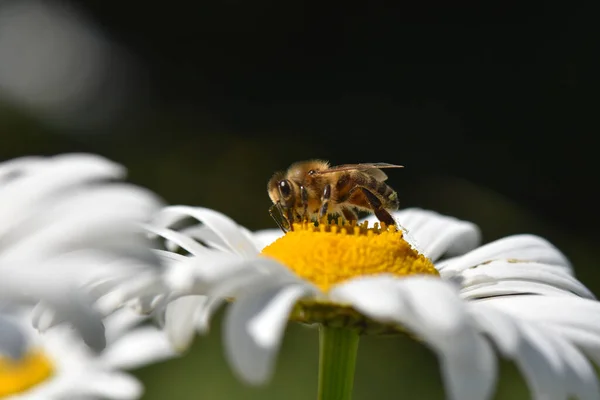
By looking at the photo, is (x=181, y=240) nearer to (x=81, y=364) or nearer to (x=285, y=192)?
(x=285, y=192)

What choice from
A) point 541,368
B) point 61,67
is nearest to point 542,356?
point 541,368

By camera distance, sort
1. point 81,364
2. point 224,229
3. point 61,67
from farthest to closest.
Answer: point 61,67 < point 81,364 < point 224,229

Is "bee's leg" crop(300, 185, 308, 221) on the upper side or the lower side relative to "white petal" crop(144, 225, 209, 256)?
upper

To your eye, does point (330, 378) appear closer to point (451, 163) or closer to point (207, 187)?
point (207, 187)

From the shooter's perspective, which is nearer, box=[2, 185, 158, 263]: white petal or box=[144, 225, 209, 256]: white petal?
box=[2, 185, 158, 263]: white petal

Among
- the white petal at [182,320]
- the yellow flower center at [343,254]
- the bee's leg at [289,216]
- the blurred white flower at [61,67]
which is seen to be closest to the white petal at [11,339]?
the white petal at [182,320]

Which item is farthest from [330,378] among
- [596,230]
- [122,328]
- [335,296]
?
[596,230]

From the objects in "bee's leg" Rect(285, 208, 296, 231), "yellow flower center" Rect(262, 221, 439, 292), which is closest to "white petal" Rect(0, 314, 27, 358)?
"yellow flower center" Rect(262, 221, 439, 292)

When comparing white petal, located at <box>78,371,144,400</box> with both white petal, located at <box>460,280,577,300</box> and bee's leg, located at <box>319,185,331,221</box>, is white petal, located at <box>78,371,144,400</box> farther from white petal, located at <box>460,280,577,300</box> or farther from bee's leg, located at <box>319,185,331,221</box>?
white petal, located at <box>460,280,577,300</box>
